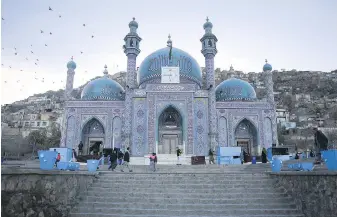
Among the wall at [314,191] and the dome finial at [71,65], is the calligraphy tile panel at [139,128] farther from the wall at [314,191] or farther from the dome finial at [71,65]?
the wall at [314,191]

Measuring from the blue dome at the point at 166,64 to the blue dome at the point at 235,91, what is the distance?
2.37 meters

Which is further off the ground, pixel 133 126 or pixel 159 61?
pixel 159 61

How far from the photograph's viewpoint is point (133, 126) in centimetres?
2261

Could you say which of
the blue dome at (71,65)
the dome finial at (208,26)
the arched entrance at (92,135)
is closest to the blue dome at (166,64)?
the dome finial at (208,26)

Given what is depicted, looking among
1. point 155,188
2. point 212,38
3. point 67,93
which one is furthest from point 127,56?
point 155,188

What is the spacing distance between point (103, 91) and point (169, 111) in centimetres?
684

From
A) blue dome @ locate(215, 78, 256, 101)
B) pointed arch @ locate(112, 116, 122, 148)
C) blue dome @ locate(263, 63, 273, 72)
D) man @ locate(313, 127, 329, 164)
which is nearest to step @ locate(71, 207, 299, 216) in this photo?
man @ locate(313, 127, 329, 164)

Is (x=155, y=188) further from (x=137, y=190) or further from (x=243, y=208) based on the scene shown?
(x=243, y=208)

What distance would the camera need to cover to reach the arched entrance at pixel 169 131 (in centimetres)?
2336

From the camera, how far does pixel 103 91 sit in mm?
26812

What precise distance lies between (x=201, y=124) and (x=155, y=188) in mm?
13920

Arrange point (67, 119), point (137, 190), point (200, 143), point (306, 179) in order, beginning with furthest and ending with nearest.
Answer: point (67, 119) < point (200, 143) < point (137, 190) < point (306, 179)

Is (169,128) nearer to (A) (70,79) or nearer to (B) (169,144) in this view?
(B) (169,144)

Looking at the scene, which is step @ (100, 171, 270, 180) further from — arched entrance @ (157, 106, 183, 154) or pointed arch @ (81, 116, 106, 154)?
pointed arch @ (81, 116, 106, 154)
